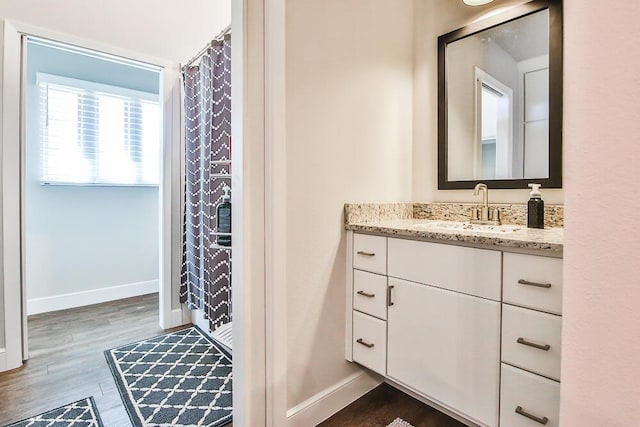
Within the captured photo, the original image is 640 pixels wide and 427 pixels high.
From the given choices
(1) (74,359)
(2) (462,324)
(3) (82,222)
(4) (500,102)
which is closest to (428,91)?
(4) (500,102)

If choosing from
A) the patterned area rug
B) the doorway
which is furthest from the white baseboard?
the patterned area rug

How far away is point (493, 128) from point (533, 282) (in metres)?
0.99

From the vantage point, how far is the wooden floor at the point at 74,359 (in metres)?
1.65

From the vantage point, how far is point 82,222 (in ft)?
10.4

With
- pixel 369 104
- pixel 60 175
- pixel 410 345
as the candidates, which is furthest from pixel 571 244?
pixel 60 175

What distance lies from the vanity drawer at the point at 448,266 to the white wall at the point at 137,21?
6.33 feet

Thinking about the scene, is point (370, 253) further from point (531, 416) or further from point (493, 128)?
point (493, 128)

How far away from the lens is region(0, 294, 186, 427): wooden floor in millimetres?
1649

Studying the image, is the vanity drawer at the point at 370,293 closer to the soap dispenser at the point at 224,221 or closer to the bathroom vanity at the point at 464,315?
the bathroom vanity at the point at 464,315

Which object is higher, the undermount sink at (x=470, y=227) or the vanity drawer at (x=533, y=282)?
the undermount sink at (x=470, y=227)

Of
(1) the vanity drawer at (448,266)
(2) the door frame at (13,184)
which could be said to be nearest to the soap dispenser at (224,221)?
(1) the vanity drawer at (448,266)

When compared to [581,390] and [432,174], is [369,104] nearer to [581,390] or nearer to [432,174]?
[432,174]

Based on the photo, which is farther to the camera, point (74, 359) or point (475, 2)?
point (74, 359)

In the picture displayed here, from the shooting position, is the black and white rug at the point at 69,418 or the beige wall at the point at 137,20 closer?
the black and white rug at the point at 69,418
